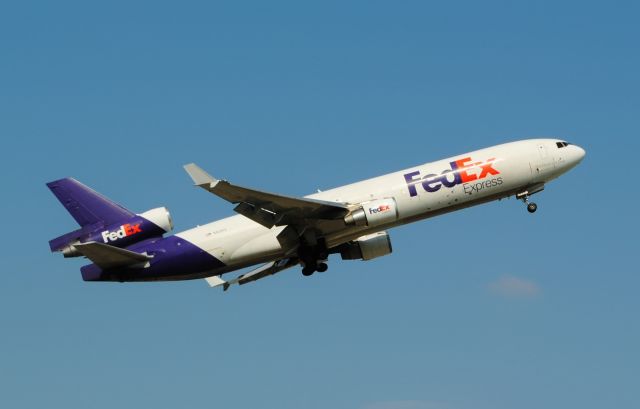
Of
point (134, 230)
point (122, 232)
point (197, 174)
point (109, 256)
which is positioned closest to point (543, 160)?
point (197, 174)

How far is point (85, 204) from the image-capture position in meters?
56.7

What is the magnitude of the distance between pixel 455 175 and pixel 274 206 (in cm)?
973

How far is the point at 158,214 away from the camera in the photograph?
56.2 metres

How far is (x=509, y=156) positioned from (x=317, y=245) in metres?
11.4

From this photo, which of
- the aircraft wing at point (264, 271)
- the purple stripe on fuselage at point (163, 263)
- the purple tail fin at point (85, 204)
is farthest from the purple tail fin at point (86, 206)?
the aircraft wing at point (264, 271)

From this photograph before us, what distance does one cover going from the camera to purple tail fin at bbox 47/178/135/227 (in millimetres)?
56438

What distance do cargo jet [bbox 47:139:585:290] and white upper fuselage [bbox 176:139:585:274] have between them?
5 centimetres

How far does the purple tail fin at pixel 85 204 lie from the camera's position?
2222 inches

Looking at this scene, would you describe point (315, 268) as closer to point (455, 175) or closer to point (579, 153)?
point (455, 175)

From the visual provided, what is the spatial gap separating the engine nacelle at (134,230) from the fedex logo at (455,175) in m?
13.3

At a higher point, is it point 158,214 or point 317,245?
point 158,214

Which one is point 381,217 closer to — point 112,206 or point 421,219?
point 421,219

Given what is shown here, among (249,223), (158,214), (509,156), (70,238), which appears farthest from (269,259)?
(509,156)

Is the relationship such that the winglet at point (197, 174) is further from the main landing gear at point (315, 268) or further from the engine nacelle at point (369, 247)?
the engine nacelle at point (369, 247)
